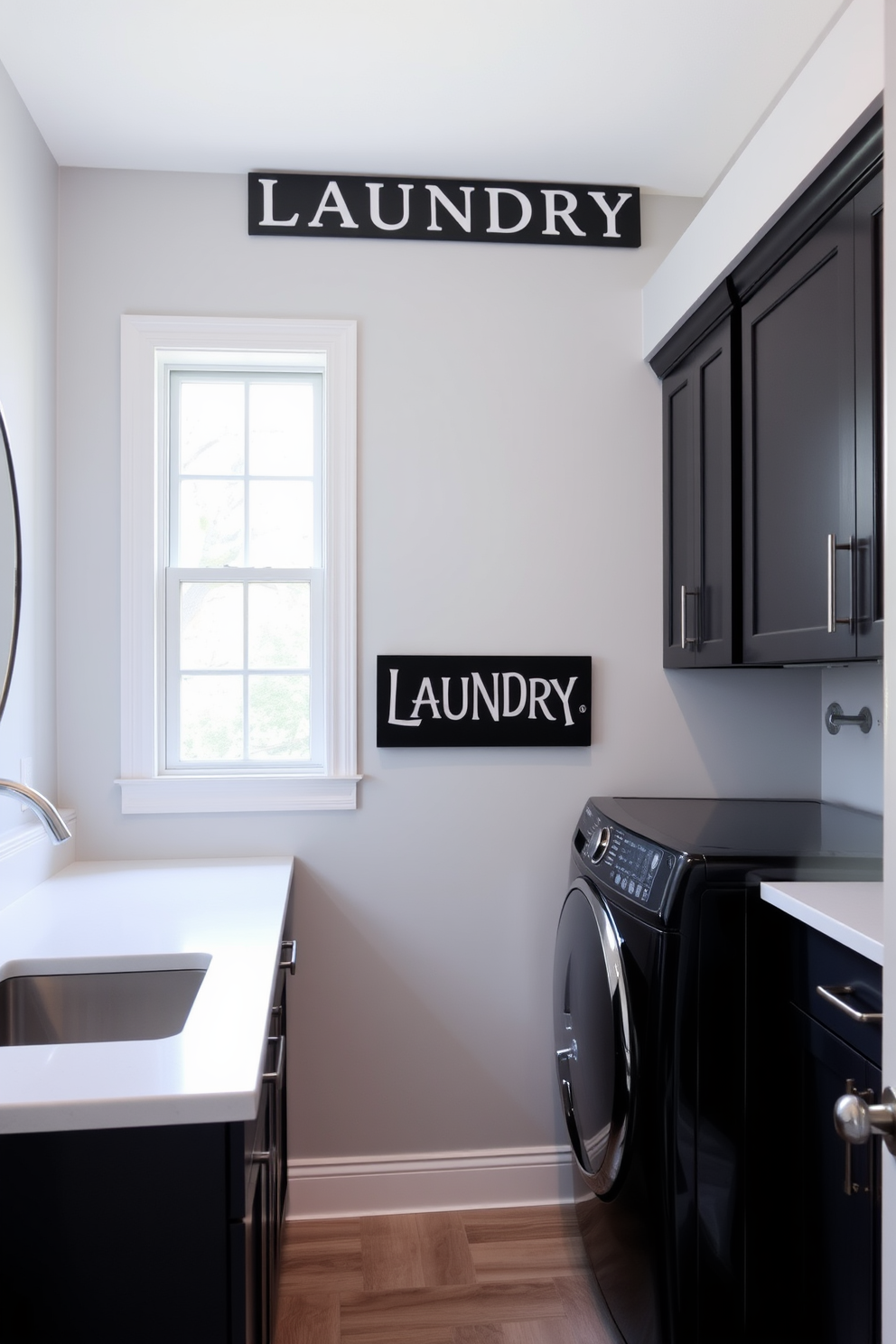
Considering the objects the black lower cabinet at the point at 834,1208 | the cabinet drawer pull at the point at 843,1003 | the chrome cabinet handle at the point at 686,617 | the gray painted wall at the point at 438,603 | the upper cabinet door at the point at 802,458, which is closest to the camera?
the cabinet drawer pull at the point at 843,1003

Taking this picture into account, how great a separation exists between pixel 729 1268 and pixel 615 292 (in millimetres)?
2184

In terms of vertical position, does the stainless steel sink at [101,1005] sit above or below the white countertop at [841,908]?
below

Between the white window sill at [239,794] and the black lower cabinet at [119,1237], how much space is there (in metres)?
1.29

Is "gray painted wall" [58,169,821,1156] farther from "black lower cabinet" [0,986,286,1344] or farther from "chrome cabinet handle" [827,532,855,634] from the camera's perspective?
"black lower cabinet" [0,986,286,1344]

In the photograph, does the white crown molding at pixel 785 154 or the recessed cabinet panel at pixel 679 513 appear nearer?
the white crown molding at pixel 785 154

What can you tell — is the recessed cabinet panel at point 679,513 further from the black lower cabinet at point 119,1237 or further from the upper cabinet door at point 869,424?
the black lower cabinet at point 119,1237

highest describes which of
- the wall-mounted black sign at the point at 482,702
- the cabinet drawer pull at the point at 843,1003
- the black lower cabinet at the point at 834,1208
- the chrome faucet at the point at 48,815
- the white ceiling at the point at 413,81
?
the white ceiling at the point at 413,81

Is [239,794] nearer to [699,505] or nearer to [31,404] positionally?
[31,404]

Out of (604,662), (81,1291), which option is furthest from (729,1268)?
(604,662)

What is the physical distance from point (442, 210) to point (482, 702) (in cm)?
126

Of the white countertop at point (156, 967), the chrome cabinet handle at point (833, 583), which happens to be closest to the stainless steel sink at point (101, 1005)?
the white countertop at point (156, 967)

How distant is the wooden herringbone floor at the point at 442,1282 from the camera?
194cm

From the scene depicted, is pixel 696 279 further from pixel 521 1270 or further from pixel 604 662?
pixel 521 1270

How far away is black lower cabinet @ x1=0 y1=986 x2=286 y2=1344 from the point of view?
41.6 inches
